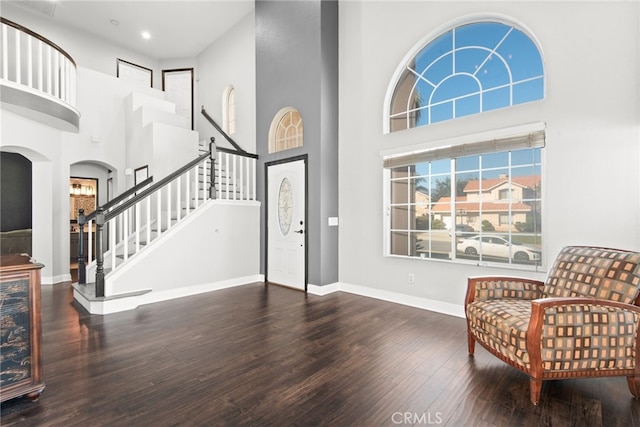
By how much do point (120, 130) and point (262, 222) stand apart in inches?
172

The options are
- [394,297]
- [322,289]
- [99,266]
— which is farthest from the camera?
[322,289]

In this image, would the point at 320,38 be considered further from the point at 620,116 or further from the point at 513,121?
the point at 620,116

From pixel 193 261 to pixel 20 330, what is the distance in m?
2.71

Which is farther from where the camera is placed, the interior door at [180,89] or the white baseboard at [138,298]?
the interior door at [180,89]

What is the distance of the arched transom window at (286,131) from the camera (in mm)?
5336

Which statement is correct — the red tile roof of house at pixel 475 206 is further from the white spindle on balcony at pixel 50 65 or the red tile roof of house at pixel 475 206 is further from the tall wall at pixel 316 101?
the white spindle on balcony at pixel 50 65

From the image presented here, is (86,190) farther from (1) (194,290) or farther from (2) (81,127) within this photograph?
(1) (194,290)

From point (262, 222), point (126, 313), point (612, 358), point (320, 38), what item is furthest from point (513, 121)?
point (126, 313)

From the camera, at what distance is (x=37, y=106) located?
4.59 meters

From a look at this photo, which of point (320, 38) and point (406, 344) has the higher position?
point (320, 38)

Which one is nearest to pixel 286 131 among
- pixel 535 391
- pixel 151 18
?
pixel 151 18

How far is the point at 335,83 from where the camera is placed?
16.2ft

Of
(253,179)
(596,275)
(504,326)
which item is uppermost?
(253,179)

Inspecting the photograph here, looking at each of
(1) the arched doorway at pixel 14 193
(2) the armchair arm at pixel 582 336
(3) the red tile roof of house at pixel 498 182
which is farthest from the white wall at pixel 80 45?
(2) the armchair arm at pixel 582 336
